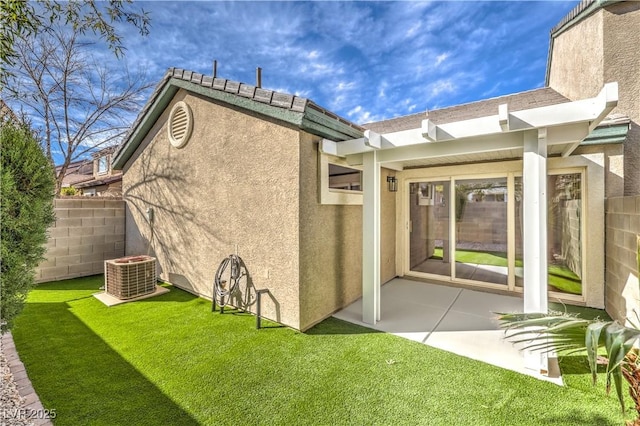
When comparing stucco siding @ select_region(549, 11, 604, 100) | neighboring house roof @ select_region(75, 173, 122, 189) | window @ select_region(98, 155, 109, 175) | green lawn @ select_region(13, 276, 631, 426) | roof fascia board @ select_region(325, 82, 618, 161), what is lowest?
green lawn @ select_region(13, 276, 631, 426)

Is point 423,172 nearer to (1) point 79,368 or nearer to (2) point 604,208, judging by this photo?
(2) point 604,208

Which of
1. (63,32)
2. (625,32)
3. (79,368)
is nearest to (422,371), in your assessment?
(79,368)

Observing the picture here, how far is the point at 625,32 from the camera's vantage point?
768 centimetres

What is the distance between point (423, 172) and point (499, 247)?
3.41 m

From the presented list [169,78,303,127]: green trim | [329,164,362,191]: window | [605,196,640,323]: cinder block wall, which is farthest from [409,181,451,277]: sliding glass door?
[169,78,303,127]: green trim

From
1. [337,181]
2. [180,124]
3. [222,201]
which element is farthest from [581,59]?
[180,124]

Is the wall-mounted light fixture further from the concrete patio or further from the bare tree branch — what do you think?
the bare tree branch

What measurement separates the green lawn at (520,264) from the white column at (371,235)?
4572 millimetres

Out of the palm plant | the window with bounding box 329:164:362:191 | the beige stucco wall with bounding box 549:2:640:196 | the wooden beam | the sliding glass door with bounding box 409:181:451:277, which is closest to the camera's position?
the palm plant

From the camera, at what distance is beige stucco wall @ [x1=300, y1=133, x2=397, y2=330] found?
5.75 meters

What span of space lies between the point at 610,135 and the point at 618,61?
9.71ft

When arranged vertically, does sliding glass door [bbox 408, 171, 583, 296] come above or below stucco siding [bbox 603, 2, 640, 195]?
below

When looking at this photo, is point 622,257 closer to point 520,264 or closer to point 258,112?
point 520,264

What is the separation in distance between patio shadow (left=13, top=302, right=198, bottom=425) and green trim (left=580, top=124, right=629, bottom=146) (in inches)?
395
